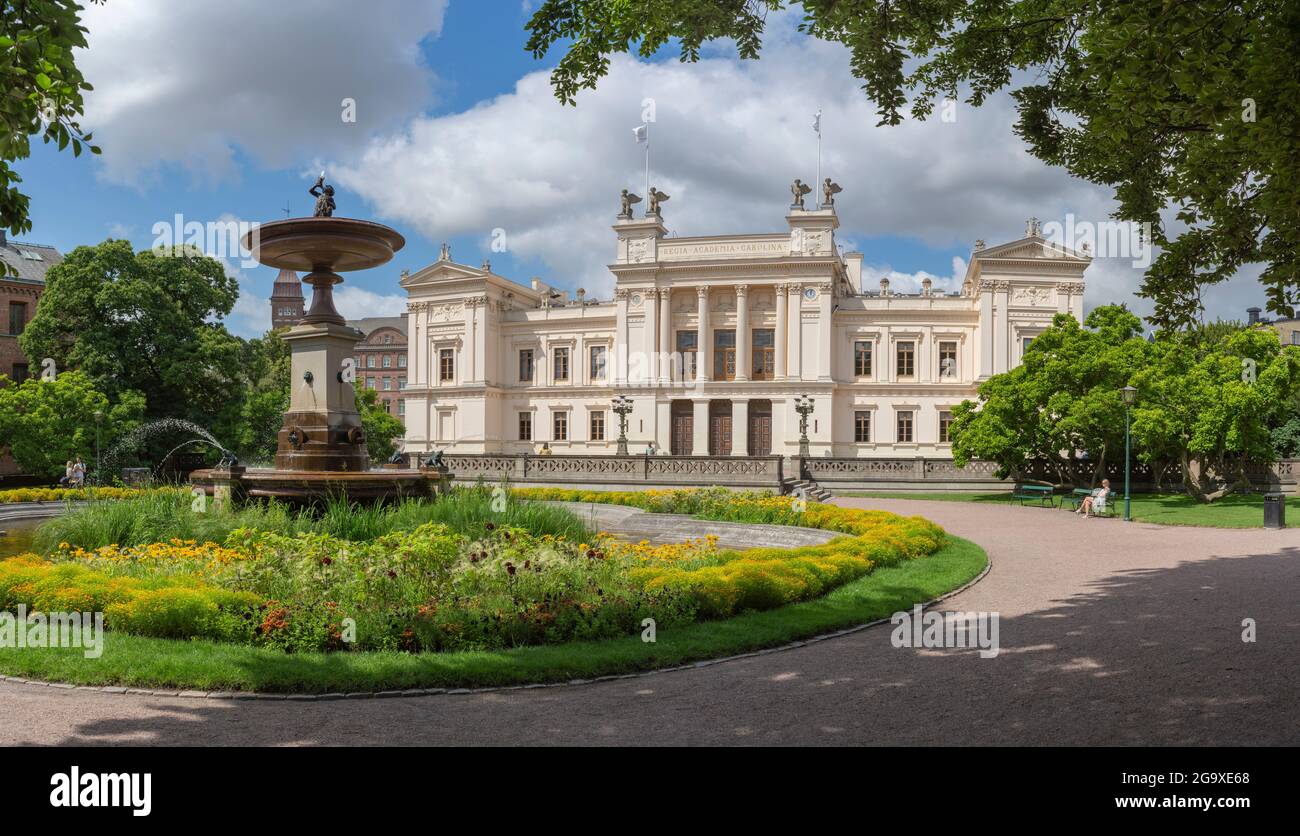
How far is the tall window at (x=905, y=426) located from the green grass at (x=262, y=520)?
126ft

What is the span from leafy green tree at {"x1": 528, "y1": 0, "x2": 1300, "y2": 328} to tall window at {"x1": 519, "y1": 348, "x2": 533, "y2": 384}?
46386mm

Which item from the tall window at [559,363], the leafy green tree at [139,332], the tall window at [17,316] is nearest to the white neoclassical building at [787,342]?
the tall window at [559,363]

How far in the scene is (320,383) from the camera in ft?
47.2

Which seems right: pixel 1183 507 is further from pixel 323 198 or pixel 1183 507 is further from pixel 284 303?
pixel 284 303

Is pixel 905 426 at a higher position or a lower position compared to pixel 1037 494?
higher

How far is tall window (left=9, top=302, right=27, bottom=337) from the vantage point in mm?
42531

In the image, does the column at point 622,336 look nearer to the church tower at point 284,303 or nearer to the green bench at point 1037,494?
the green bench at point 1037,494

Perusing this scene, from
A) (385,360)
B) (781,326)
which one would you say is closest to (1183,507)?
(781,326)

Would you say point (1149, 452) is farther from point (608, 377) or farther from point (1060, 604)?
point (608, 377)

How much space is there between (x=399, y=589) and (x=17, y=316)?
153 ft

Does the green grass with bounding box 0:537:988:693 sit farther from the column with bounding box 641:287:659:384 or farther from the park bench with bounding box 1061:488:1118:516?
the column with bounding box 641:287:659:384

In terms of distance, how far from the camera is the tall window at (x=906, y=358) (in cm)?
4894
